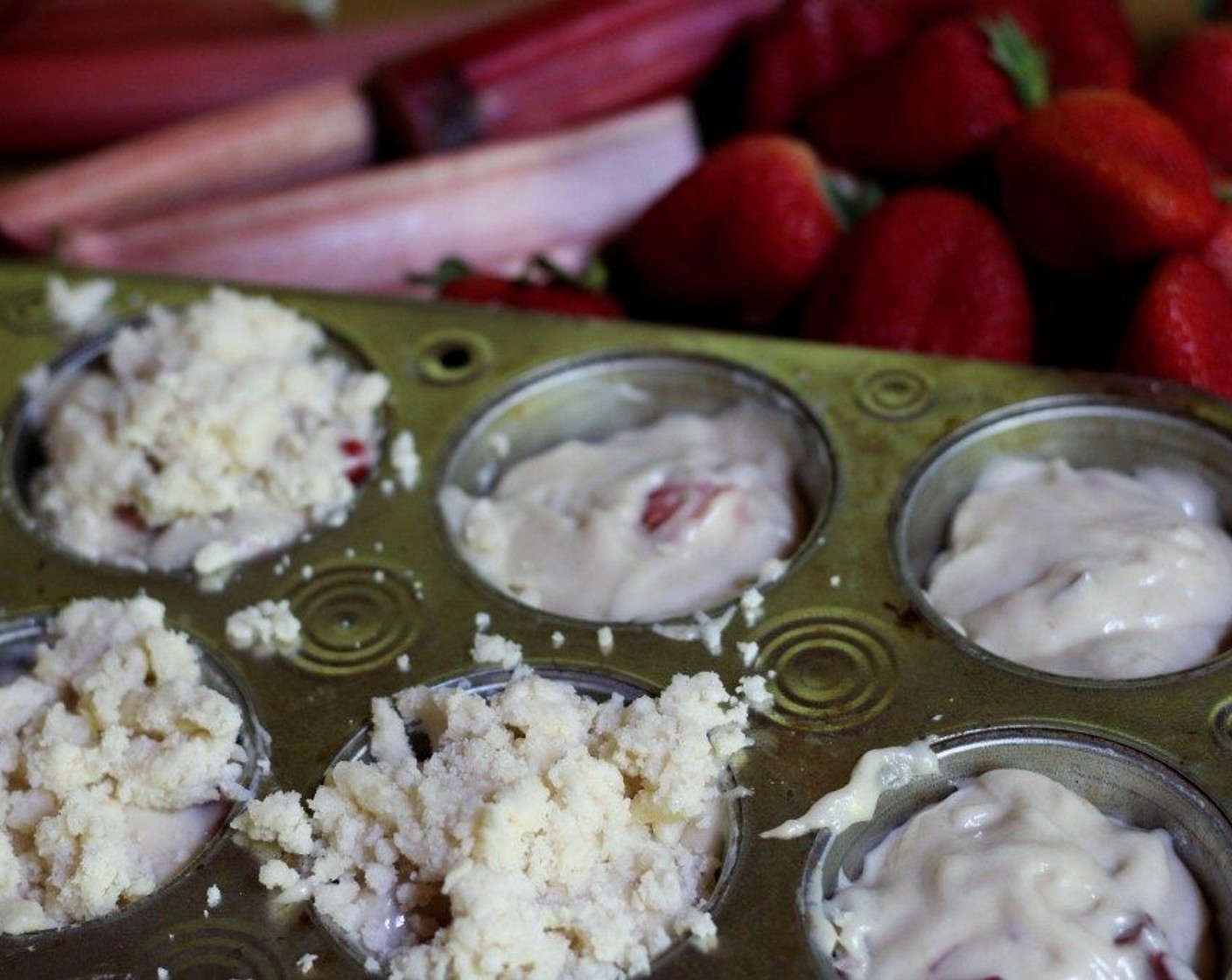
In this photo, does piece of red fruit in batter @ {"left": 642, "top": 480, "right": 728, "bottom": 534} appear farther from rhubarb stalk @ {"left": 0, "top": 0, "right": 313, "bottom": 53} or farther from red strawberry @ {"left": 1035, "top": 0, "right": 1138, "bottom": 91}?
rhubarb stalk @ {"left": 0, "top": 0, "right": 313, "bottom": 53}

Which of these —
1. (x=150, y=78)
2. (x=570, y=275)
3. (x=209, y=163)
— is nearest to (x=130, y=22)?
(x=150, y=78)

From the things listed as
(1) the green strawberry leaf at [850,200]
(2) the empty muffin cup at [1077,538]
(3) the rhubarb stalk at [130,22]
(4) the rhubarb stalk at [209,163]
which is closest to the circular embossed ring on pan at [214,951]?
(2) the empty muffin cup at [1077,538]

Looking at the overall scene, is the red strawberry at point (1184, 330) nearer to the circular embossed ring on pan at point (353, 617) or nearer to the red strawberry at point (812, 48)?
the red strawberry at point (812, 48)

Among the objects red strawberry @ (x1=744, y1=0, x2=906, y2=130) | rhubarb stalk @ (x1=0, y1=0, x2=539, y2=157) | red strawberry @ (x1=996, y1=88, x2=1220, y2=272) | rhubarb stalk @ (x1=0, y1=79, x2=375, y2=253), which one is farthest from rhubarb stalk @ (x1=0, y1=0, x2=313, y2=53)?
red strawberry @ (x1=996, y1=88, x2=1220, y2=272)

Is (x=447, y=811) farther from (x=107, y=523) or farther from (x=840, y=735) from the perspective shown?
(x=107, y=523)

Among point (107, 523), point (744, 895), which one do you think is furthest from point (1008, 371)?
point (107, 523)
